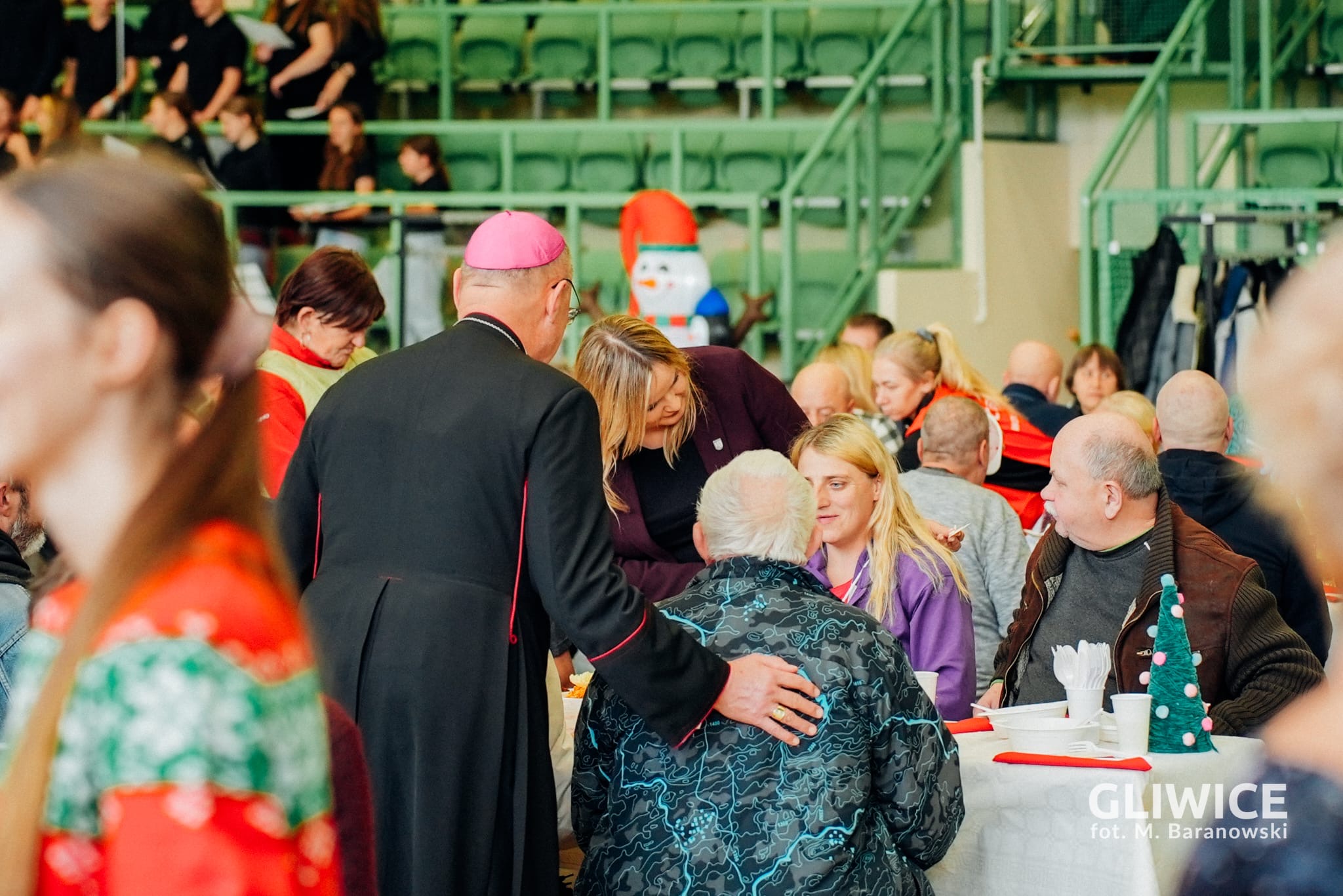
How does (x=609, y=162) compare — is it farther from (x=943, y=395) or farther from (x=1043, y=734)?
(x=1043, y=734)

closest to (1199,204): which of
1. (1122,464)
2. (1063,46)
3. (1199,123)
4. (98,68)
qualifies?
(1199,123)

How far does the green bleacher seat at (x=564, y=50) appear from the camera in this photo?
407 inches

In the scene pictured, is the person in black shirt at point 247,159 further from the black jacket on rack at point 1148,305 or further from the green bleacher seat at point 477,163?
the black jacket on rack at point 1148,305

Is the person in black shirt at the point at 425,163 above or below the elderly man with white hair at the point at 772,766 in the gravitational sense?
above

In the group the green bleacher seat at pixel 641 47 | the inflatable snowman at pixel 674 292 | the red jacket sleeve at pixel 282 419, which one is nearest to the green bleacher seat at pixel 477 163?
the green bleacher seat at pixel 641 47

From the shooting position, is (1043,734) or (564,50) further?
(564,50)

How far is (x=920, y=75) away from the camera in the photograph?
9.27 metres

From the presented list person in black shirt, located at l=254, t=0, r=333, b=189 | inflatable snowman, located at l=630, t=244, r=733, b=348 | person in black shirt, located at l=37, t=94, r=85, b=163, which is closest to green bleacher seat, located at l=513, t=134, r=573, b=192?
person in black shirt, located at l=254, t=0, r=333, b=189

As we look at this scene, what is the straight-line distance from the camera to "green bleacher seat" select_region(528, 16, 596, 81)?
10344mm

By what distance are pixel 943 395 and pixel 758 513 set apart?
2.56 metres

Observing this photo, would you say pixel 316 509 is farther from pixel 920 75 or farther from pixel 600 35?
pixel 600 35

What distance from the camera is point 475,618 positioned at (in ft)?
8.52

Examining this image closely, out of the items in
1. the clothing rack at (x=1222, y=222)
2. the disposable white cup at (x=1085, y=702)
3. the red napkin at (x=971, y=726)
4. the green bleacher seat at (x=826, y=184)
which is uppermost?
the green bleacher seat at (x=826, y=184)

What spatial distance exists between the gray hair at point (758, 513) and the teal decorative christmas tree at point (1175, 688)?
0.68 m
